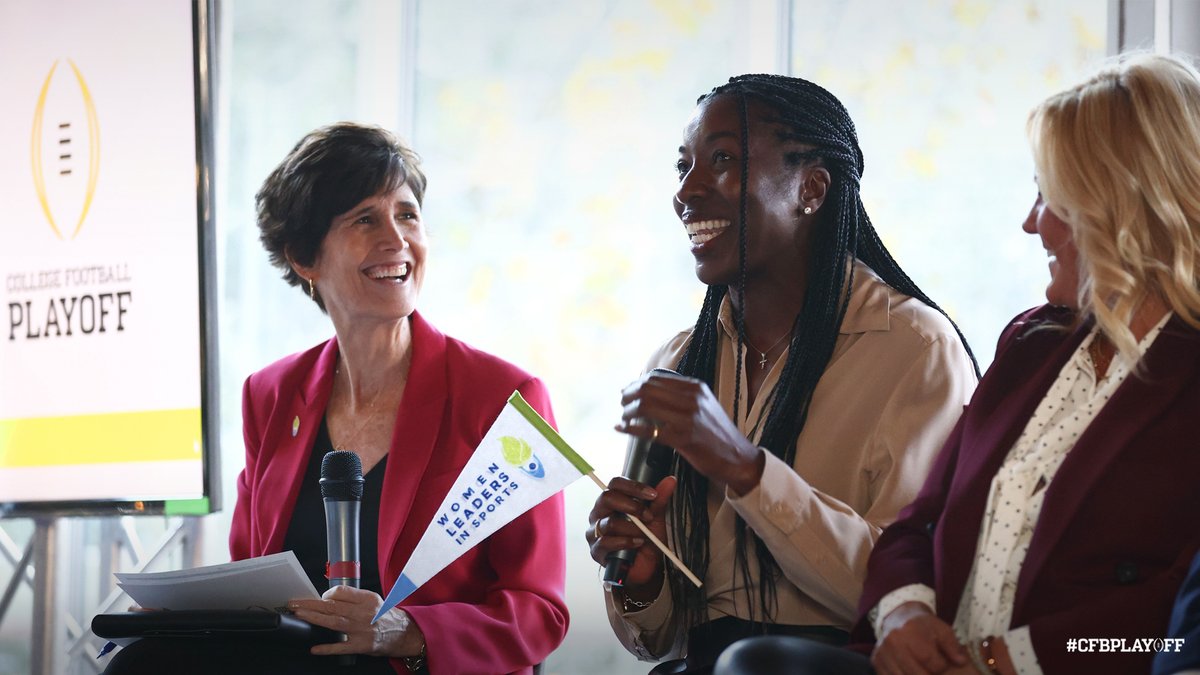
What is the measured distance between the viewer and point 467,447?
2.61 meters

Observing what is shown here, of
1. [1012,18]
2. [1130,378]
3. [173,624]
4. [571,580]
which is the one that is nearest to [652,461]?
[1130,378]

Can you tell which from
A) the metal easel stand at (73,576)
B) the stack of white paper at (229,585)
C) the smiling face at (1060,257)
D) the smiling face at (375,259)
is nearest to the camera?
the smiling face at (1060,257)

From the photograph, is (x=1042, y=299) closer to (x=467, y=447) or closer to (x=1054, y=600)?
(x=467, y=447)

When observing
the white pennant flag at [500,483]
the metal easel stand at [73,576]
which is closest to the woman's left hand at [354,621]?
the white pennant flag at [500,483]

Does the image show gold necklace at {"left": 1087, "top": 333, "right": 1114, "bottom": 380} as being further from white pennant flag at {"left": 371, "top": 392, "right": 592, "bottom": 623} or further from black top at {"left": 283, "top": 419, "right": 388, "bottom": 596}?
black top at {"left": 283, "top": 419, "right": 388, "bottom": 596}

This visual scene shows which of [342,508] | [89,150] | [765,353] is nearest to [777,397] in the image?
[765,353]

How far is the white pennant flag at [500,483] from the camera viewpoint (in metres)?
1.97

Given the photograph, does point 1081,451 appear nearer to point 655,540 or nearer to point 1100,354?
point 1100,354

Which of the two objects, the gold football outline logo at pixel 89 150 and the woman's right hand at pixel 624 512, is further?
the gold football outline logo at pixel 89 150

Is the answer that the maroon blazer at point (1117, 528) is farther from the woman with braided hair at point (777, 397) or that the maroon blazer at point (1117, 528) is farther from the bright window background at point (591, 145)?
the bright window background at point (591, 145)

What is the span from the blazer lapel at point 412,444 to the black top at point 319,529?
2.2 inches

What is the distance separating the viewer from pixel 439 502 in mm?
2545

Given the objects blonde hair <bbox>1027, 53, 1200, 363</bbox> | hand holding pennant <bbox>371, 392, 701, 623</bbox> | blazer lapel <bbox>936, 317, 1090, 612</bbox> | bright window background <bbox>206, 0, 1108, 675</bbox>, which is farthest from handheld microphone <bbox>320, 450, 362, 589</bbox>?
bright window background <bbox>206, 0, 1108, 675</bbox>

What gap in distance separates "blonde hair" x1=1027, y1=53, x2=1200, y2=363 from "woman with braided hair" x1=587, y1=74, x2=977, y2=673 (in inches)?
18.4
